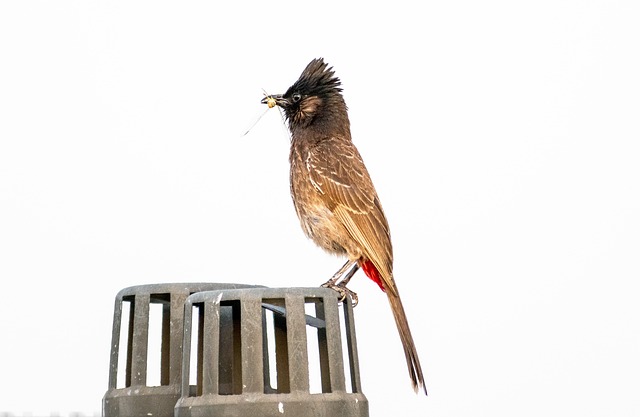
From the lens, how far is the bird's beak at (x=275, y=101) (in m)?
8.12

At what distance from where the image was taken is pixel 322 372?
5082mm

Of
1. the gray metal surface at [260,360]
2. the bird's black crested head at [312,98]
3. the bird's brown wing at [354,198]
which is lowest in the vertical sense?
the gray metal surface at [260,360]

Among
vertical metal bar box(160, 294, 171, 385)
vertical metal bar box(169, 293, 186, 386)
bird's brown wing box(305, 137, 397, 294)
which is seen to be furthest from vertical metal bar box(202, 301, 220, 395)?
bird's brown wing box(305, 137, 397, 294)

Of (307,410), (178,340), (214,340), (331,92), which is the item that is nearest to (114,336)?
(178,340)

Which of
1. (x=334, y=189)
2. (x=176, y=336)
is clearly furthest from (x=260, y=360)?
(x=334, y=189)

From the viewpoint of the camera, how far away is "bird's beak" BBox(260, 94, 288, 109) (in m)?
8.12

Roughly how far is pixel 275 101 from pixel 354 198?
1.33m

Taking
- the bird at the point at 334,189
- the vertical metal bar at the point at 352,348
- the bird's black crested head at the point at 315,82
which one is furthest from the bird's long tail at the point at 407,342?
the bird's black crested head at the point at 315,82

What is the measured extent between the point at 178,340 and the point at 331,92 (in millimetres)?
3240

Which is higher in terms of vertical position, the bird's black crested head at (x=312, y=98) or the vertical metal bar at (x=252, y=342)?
the bird's black crested head at (x=312, y=98)

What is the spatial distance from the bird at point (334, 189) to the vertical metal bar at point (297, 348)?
5.96 feet

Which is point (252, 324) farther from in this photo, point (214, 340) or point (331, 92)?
point (331, 92)

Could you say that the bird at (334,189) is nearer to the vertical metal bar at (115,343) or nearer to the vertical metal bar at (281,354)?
the vertical metal bar at (281,354)

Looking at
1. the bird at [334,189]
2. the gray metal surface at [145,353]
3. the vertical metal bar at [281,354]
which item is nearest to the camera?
the vertical metal bar at [281,354]
